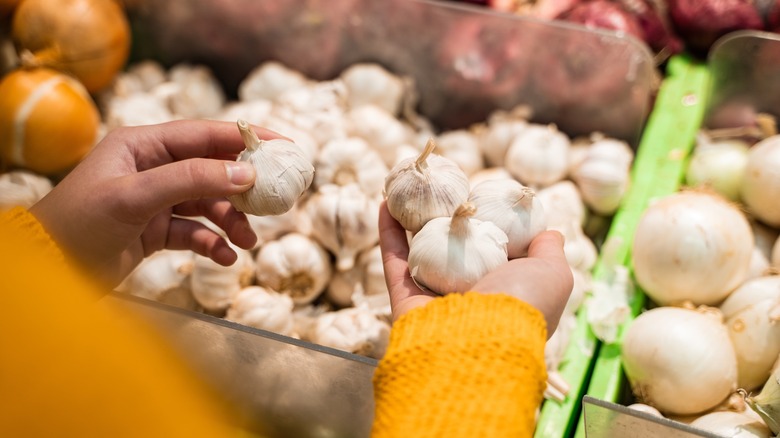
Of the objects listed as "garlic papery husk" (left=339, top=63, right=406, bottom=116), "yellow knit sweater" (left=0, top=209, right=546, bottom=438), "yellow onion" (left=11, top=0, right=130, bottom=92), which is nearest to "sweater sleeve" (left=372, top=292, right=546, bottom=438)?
"yellow knit sweater" (left=0, top=209, right=546, bottom=438)

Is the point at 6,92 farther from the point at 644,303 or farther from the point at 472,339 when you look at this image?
the point at 644,303

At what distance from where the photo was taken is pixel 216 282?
123 cm

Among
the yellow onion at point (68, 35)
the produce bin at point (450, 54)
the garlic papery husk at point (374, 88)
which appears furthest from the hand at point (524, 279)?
the yellow onion at point (68, 35)

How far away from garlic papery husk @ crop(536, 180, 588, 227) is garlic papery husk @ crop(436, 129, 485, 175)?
0.54 ft

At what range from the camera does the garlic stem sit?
0.89 meters

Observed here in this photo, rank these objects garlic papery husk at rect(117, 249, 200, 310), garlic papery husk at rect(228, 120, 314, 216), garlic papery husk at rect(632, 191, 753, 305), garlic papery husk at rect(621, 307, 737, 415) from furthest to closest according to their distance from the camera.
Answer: garlic papery husk at rect(117, 249, 200, 310) < garlic papery husk at rect(632, 191, 753, 305) < garlic papery husk at rect(621, 307, 737, 415) < garlic papery husk at rect(228, 120, 314, 216)

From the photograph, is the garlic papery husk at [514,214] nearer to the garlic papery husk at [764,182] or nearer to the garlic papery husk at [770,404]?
the garlic papery husk at [770,404]

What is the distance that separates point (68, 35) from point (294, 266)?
28.8 inches

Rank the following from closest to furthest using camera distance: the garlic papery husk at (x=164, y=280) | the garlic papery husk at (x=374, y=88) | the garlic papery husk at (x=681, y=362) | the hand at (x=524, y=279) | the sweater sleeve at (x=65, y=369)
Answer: the sweater sleeve at (x=65, y=369) → the hand at (x=524, y=279) → the garlic papery husk at (x=681, y=362) → the garlic papery husk at (x=164, y=280) → the garlic papery husk at (x=374, y=88)

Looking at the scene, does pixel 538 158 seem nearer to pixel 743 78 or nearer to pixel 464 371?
pixel 743 78

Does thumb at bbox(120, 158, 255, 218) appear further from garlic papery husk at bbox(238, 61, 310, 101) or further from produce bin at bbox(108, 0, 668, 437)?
garlic papery husk at bbox(238, 61, 310, 101)

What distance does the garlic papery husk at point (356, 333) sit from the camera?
1.17 meters

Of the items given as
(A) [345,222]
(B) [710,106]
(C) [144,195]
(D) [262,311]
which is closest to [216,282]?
(D) [262,311]

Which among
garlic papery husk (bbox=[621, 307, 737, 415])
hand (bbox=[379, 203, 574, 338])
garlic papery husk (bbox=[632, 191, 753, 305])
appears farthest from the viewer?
garlic papery husk (bbox=[632, 191, 753, 305])
